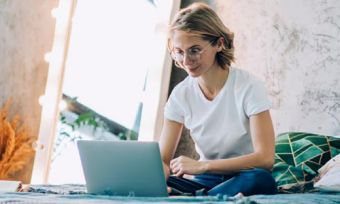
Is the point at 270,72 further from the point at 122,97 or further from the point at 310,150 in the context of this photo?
the point at 122,97

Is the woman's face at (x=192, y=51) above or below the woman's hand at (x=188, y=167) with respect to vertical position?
above

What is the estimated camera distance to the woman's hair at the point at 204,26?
1.62 meters

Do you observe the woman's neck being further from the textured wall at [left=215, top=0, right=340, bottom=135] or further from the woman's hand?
the textured wall at [left=215, top=0, right=340, bottom=135]

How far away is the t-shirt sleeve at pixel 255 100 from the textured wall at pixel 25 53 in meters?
1.28

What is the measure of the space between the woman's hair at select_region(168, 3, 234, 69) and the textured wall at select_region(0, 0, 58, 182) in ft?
3.58

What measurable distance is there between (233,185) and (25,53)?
4.95 feet

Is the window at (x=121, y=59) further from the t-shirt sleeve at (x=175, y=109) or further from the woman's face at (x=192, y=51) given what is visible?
the woman's face at (x=192, y=51)

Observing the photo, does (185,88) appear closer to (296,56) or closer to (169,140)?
(169,140)

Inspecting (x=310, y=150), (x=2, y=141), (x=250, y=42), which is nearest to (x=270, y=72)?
(x=250, y=42)

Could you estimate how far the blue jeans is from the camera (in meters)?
1.33

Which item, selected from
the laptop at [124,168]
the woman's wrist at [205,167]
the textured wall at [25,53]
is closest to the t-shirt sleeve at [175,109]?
the woman's wrist at [205,167]

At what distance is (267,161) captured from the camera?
151cm

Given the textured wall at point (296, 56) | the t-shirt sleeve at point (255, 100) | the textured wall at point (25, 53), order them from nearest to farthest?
the t-shirt sleeve at point (255, 100), the textured wall at point (296, 56), the textured wall at point (25, 53)

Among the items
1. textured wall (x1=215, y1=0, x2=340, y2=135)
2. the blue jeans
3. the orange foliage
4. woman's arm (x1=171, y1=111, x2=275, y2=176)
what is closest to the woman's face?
woman's arm (x1=171, y1=111, x2=275, y2=176)
